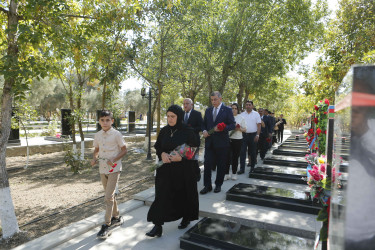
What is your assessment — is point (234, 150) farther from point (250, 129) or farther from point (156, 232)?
point (156, 232)

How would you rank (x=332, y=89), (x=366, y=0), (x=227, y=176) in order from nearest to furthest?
(x=227, y=176)
(x=366, y=0)
(x=332, y=89)

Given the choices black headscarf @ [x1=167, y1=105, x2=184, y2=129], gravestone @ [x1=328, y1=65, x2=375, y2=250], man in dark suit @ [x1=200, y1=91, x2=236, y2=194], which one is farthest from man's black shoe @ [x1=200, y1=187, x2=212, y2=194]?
gravestone @ [x1=328, y1=65, x2=375, y2=250]

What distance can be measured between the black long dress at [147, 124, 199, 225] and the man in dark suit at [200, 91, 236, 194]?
188cm

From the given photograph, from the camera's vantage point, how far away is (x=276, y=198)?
5.25 meters

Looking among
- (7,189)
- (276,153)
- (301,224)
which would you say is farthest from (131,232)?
(276,153)

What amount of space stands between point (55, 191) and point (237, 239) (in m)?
5.45

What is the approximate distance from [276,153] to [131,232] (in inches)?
388

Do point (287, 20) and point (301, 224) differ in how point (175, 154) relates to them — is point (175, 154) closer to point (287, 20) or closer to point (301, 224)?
point (301, 224)

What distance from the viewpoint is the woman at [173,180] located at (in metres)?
3.89

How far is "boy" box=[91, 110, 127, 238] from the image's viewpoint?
404cm

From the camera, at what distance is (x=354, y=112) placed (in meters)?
1.08

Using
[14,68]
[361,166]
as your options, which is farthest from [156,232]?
[361,166]

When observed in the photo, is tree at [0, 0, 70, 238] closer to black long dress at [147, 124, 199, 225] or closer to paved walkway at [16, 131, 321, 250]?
paved walkway at [16, 131, 321, 250]

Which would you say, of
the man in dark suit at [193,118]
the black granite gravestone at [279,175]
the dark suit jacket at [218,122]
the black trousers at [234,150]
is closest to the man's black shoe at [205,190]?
the man in dark suit at [193,118]
